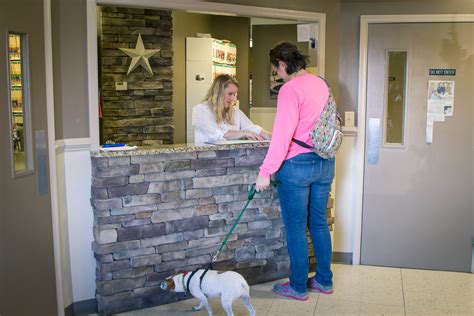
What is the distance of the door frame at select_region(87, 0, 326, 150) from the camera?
2.88 metres

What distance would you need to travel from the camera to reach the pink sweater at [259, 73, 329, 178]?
297 cm

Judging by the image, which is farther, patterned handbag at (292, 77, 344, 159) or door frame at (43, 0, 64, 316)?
patterned handbag at (292, 77, 344, 159)

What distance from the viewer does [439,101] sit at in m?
3.78

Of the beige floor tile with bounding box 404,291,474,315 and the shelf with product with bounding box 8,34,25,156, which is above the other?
the shelf with product with bounding box 8,34,25,156

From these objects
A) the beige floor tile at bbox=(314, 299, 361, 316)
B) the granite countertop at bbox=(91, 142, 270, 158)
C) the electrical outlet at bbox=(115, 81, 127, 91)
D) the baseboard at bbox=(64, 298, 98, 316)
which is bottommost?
the beige floor tile at bbox=(314, 299, 361, 316)

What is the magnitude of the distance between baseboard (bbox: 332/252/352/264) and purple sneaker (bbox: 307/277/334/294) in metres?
0.65

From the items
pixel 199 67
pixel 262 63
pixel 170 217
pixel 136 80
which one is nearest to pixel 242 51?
pixel 262 63

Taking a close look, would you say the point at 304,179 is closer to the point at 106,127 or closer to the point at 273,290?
the point at 273,290

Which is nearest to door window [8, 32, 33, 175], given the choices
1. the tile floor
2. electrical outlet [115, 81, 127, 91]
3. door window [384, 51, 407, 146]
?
the tile floor

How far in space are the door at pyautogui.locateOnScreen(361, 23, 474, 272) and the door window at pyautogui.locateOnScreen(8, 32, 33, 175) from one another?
Result: 2370 millimetres

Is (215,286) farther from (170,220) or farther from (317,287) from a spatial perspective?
(317,287)

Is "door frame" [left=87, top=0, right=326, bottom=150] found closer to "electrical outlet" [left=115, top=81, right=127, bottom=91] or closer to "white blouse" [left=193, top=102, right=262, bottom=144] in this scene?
"white blouse" [left=193, top=102, right=262, bottom=144]

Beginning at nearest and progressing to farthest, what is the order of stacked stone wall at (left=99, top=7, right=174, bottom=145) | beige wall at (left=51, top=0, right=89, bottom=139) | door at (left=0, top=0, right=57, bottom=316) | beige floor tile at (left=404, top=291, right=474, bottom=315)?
door at (left=0, top=0, right=57, bottom=316), beige wall at (left=51, top=0, right=89, bottom=139), beige floor tile at (left=404, top=291, right=474, bottom=315), stacked stone wall at (left=99, top=7, right=174, bottom=145)

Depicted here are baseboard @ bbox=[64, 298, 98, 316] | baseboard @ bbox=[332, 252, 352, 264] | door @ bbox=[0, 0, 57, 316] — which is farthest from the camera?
baseboard @ bbox=[332, 252, 352, 264]
